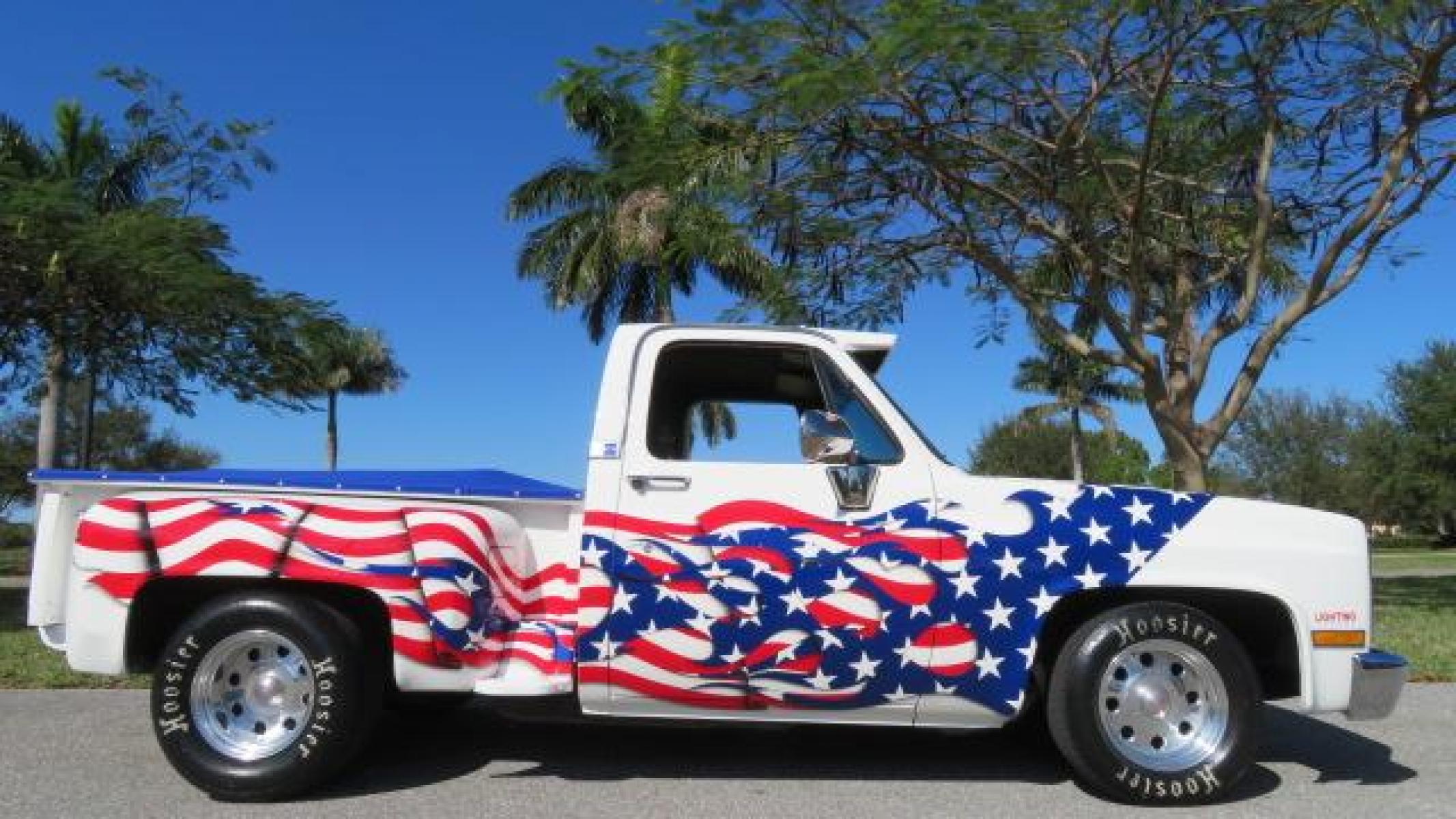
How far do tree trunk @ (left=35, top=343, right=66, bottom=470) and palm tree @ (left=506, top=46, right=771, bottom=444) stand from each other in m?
7.91

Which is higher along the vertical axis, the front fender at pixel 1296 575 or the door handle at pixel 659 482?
the door handle at pixel 659 482

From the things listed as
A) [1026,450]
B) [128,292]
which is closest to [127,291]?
[128,292]

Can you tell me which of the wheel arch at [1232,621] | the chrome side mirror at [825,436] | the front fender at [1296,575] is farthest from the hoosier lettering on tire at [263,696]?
the front fender at [1296,575]

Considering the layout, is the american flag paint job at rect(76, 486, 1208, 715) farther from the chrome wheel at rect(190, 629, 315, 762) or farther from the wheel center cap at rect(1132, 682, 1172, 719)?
the wheel center cap at rect(1132, 682, 1172, 719)

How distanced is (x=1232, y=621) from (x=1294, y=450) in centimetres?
5729

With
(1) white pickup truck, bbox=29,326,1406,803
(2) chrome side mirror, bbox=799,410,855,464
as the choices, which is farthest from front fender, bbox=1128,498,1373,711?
(2) chrome side mirror, bbox=799,410,855,464

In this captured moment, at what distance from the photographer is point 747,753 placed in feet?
17.7

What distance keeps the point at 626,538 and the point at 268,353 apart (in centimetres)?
1213

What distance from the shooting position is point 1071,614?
478 centimetres

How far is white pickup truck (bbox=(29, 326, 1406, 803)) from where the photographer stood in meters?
4.51

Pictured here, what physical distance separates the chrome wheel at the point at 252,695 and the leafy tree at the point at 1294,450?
56650mm

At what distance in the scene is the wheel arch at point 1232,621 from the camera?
184 inches

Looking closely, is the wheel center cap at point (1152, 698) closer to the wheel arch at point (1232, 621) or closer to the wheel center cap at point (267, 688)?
the wheel arch at point (1232, 621)

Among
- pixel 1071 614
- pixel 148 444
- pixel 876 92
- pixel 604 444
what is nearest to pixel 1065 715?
pixel 1071 614
